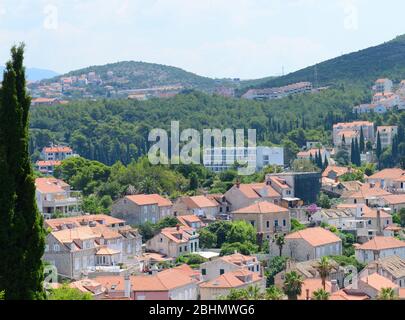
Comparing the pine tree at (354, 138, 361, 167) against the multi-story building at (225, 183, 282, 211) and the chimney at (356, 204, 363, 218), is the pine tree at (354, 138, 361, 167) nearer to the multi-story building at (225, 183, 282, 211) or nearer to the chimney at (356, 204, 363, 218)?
the multi-story building at (225, 183, 282, 211)

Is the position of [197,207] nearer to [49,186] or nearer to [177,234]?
[49,186]

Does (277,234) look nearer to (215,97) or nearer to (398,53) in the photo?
(215,97)

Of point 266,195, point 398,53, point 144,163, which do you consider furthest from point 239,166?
point 398,53

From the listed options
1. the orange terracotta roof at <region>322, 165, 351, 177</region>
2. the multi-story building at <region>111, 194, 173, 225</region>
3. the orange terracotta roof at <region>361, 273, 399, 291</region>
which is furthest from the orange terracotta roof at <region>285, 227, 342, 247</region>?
the orange terracotta roof at <region>322, 165, 351, 177</region>

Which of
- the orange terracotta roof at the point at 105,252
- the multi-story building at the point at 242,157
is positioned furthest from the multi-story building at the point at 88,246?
the multi-story building at the point at 242,157

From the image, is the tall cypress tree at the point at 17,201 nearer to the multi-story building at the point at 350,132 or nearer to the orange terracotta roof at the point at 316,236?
the orange terracotta roof at the point at 316,236

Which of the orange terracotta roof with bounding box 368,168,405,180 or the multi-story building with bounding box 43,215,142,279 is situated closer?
the multi-story building with bounding box 43,215,142,279
